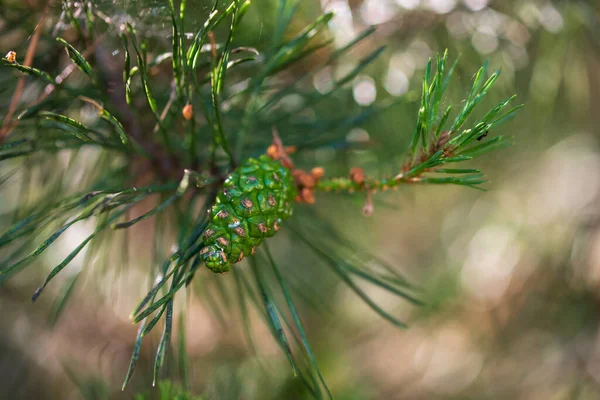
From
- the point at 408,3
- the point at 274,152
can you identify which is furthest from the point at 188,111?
the point at 408,3

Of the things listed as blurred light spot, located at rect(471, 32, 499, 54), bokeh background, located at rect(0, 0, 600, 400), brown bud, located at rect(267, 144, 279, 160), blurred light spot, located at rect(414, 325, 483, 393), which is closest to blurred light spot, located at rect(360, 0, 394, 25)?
bokeh background, located at rect(0, 0, 600, 400)

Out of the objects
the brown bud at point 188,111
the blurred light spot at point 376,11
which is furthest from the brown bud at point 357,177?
the blurred light spot at point 376,11

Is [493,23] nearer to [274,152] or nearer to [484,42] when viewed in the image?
[484,42]

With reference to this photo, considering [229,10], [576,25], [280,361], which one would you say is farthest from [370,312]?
[229,10]

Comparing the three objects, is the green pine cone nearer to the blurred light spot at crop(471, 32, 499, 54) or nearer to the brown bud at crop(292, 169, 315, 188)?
the brown bud at crop(292, 169, 315, 188)

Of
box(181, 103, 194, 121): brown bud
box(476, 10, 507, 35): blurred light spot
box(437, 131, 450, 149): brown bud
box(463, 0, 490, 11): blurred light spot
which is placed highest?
box(463, 0, 490, 11): blurred light spot

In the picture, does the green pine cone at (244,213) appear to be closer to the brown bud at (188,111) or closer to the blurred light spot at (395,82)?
the brown bud at (188,111)
